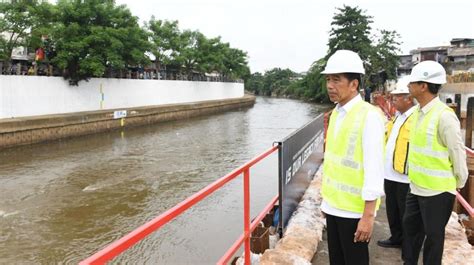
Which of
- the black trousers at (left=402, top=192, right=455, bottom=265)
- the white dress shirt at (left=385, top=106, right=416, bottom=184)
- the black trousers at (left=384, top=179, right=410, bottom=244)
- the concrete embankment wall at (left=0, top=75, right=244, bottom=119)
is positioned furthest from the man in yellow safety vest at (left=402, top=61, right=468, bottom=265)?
the concrete embankment wall at (left=0, top=75, right=244, bottom=119)

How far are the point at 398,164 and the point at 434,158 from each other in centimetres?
79

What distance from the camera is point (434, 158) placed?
104 inches

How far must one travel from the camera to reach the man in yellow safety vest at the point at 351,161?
208 cm

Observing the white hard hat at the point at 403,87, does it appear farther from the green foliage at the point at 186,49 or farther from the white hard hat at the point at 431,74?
the green foliage at the point at 186,49

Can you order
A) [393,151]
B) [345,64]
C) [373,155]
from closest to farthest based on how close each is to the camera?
[373,155] → [345,64] → [393,151]

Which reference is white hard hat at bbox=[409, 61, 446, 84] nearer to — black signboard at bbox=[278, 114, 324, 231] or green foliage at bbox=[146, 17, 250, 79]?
black signboard at bbox=[278, 114, 324, 231]

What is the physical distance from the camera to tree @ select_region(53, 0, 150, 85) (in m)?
18.9

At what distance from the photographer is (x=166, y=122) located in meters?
27.0

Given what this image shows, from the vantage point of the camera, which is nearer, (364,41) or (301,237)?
(301,237)

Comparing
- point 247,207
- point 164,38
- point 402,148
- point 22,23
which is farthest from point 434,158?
point 164,38

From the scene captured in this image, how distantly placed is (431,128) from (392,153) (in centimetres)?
102

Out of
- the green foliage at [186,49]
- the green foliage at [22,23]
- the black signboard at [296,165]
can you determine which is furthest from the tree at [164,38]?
the black signboard at [296,165]

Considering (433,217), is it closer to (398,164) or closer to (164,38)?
(398,164)

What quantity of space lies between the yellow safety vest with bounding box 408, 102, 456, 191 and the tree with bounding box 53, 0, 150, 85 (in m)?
18.7
